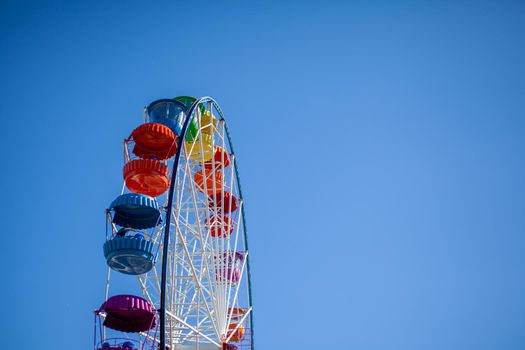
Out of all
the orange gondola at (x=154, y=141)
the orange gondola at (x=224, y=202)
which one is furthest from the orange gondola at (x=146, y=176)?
the orange gondola at (x=224, y=202)

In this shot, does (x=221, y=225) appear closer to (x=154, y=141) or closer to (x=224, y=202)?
(x=224, y=202)

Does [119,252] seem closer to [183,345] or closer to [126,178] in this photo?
[126,178]

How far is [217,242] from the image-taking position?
74.7 ft

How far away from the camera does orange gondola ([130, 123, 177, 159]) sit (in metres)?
20.6

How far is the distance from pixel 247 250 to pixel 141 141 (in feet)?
25.9

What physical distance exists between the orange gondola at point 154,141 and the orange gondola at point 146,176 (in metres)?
0.76

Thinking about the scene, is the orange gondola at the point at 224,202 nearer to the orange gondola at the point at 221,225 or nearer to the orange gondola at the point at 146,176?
the orange gondola at the point at 221,225

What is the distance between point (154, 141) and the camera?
20.8 metres

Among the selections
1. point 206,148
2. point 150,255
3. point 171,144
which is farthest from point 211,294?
point 206,148

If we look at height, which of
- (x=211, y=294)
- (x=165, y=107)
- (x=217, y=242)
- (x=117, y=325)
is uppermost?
(x=165, y=107)

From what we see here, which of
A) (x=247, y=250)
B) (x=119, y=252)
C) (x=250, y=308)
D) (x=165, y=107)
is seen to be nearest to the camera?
(x=119, y=252)

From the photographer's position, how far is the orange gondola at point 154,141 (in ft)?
67.6

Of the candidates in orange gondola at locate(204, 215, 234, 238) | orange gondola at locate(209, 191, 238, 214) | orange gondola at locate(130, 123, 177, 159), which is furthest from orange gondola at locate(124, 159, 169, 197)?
orange gondola at locate(209, 191, 238, 214)

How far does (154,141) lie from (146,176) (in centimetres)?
147
